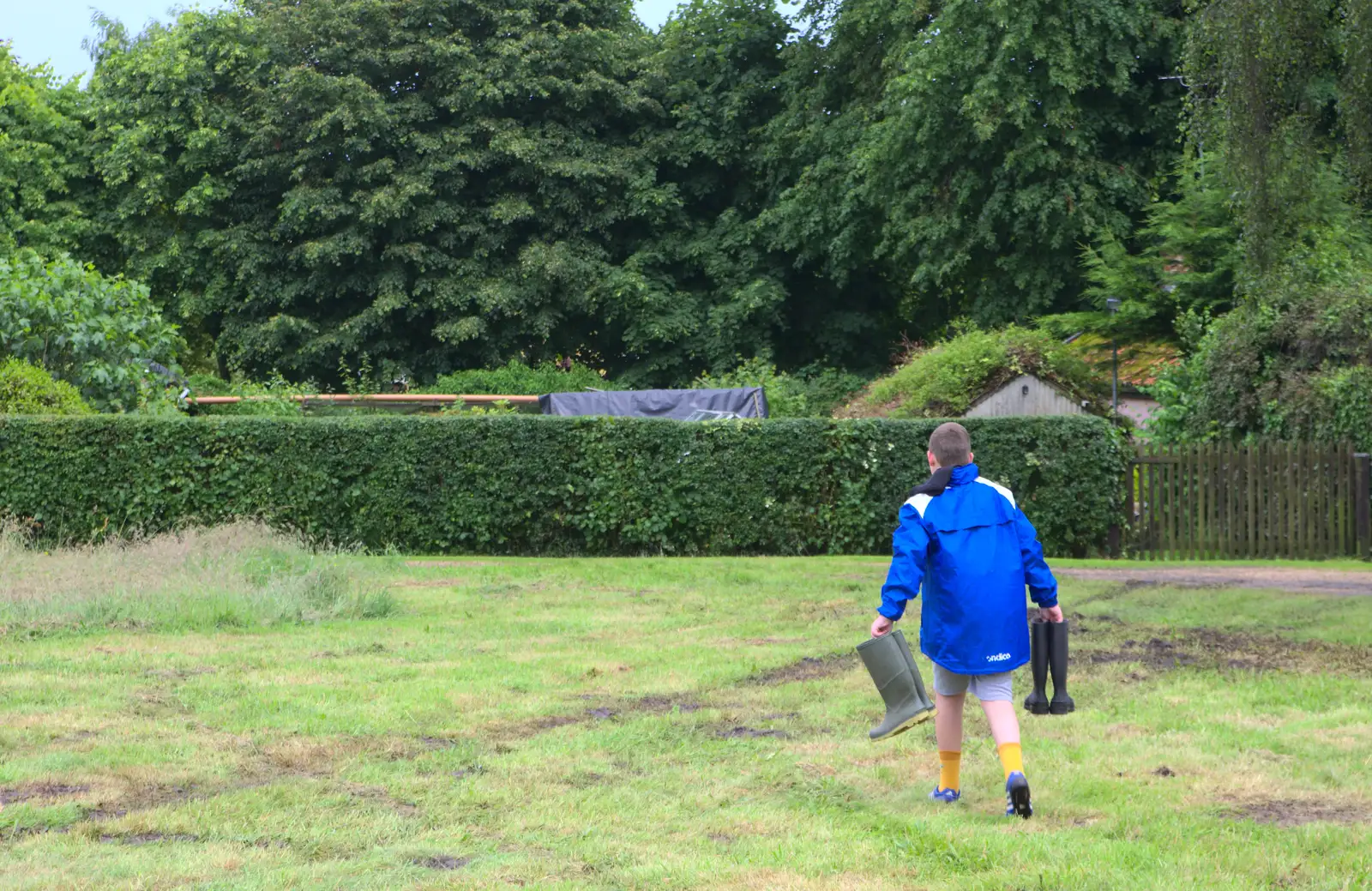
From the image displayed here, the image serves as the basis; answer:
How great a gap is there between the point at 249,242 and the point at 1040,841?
1432 inches

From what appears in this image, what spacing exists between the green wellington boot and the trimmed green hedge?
1385cm

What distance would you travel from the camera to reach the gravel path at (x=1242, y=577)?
15.0 metres

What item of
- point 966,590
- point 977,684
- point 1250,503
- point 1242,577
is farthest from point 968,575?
point 1250,503

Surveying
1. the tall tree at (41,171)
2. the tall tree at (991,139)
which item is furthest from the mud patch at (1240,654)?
the tall tree at (41,171)

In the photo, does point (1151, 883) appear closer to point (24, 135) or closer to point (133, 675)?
point (133, 675)

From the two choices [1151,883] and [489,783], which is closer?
[1151,883]

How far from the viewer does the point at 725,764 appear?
6883 millimetres

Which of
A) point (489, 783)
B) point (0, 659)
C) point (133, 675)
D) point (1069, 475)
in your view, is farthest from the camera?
point (1069, 475)

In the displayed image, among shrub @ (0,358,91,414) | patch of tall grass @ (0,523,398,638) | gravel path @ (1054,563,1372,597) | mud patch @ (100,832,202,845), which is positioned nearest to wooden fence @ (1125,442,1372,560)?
gravel path @ (1054,563,1372,597)

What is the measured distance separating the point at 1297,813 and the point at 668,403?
77.1 ft

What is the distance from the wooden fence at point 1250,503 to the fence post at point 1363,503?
0.01 m

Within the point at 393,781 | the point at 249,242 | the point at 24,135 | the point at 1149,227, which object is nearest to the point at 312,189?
the point at 249,242

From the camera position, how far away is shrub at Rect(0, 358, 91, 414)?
20.7 m

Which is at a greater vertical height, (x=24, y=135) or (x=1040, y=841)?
(x=24, y=135)
